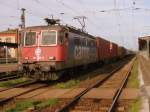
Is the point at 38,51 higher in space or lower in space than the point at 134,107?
higher

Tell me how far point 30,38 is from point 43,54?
1.33 metres

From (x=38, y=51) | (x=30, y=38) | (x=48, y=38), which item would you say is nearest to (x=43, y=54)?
(x=38, y=51)

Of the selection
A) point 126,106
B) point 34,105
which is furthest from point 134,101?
point 34,105

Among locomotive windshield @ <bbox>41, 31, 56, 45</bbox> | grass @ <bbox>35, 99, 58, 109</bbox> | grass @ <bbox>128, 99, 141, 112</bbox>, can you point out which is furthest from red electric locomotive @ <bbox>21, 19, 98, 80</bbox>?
grass @ <bbox>128, 99, 141, 112</bbox>

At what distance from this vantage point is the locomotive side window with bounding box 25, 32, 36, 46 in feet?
64.4

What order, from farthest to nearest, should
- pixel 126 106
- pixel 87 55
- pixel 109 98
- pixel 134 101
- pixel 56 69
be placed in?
1. pixel 87 55
2. pixel 56 69
3. pixel 109 98
4. pixel 134 101
5. pixel 126 106

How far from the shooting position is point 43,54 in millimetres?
18969

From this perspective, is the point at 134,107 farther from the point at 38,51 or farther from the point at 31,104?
the point at 38,51

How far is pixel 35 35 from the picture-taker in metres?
19.6

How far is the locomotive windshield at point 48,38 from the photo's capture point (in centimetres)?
1908

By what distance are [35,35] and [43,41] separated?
57cm

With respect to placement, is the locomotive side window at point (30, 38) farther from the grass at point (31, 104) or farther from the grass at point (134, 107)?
the grass at point (134, 107)

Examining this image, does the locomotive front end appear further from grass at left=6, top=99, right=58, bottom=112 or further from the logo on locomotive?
grass at left=6, top=99, right=58, bottom=112

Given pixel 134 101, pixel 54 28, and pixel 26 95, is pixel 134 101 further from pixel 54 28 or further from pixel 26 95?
pixel 54 28
